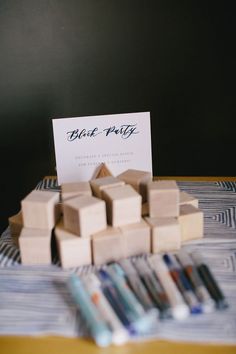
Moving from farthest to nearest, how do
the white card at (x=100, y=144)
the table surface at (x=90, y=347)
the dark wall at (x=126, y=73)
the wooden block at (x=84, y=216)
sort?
1. the dark wall at (x=126, y=73)
2. the white card at (x=100, y=144)
3. the wooden block at (x=84, y=216)
4. the table surface at (x=90, y=347)

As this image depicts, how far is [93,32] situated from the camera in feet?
4.42

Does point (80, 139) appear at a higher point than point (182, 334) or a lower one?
higher

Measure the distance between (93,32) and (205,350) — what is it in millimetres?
1094

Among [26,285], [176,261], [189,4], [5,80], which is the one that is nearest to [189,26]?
[189,4]

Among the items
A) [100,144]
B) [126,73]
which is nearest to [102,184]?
[100,144]

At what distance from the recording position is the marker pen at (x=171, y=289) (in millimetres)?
618

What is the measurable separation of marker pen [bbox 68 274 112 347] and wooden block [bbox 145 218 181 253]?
0.18 metres

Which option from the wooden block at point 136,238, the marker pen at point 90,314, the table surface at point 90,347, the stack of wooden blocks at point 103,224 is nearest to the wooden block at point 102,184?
the stack of wooden blocks at point 103,224

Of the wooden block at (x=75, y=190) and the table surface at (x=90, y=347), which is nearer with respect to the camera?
the table surface at (x=90, y=347)

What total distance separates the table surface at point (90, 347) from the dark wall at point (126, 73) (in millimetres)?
961

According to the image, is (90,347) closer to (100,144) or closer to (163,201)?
(163,201)

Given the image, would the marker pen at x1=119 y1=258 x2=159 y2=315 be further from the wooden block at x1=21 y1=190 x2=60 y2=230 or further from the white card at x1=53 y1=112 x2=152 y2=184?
the white card at x1=53 y1=112 x2=152 y2=184

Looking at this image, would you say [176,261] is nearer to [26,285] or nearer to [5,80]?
[26,285]

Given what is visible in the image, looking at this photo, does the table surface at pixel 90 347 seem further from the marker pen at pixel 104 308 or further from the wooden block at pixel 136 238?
the wooden block at pixel 136 238
